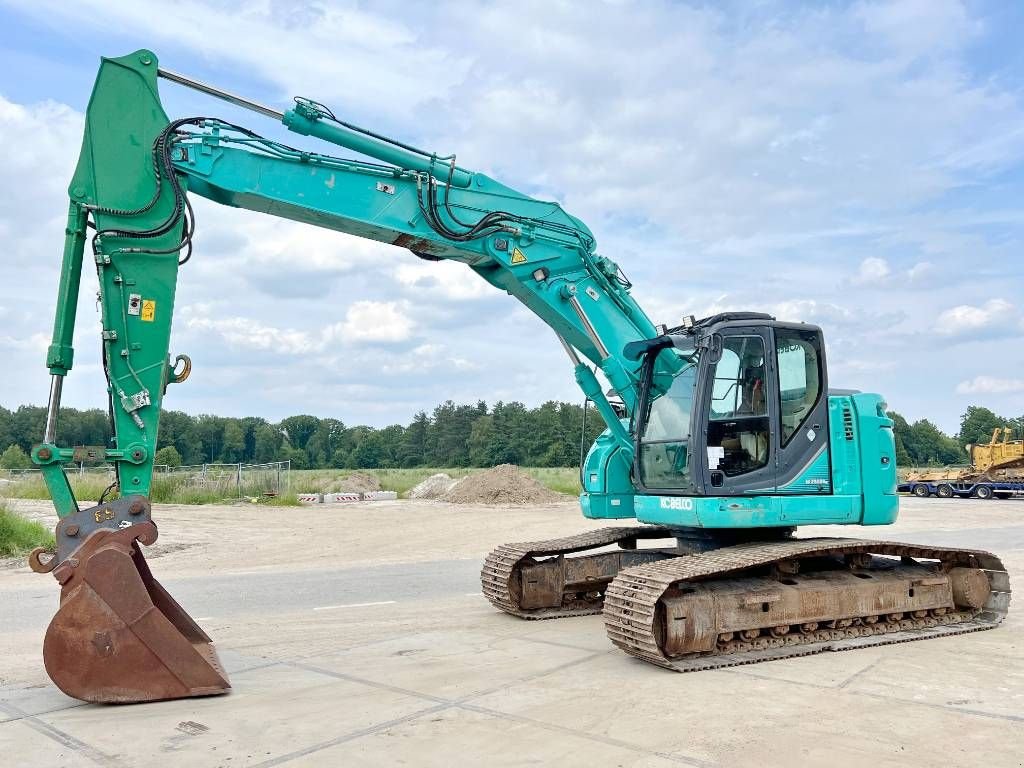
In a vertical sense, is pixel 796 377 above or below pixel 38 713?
above

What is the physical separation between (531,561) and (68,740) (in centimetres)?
544

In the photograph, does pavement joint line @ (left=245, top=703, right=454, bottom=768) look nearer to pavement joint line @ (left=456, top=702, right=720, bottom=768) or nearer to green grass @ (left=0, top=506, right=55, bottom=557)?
pavement joint line @ (left=456, top=702, right=720, bottom=768)

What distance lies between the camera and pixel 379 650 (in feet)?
27.0

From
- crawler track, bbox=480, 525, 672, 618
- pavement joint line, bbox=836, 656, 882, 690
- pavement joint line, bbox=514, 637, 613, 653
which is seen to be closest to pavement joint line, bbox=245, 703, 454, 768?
pavement joint line, bbox=514, 637, 613, 653

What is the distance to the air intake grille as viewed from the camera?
29.9ft

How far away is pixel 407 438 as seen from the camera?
10800cm

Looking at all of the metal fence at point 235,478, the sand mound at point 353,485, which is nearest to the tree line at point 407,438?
the sand mound at point 353,485

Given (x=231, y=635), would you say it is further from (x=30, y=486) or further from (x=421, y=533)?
(x=30, y=486)

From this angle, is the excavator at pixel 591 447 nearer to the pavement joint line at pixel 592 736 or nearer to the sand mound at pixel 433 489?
the pavement joint line at pixel 592 736

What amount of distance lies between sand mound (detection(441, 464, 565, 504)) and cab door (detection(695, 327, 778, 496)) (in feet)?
84.9

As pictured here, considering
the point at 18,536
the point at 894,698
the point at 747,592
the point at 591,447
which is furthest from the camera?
the point at 18,536

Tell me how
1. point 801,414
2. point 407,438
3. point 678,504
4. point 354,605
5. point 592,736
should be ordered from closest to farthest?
point 592,736
point 678,504
point 801,414
point 354,605
point 407,438

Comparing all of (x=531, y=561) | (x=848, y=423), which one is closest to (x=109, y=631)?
(x=531, y=561)

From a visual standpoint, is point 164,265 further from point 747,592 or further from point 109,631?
point 747,592
